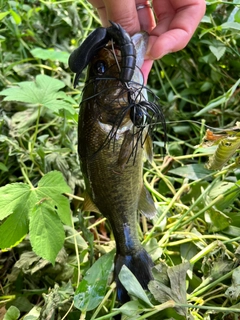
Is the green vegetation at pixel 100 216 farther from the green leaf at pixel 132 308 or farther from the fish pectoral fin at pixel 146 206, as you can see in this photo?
the fish pectoral fin at pixel 146 206

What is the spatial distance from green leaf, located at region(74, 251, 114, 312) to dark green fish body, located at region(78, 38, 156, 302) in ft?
0.12

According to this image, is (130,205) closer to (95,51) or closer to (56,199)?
(56,199)

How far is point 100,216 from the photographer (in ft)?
4.83

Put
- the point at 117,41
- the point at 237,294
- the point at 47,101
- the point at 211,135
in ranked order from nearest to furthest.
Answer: the point at 117,41 < the point at 237,294 < the point at 211,135 < the point at 47,101

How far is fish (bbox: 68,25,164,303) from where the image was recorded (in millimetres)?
912

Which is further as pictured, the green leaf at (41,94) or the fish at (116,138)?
the green leaf at (41,94)

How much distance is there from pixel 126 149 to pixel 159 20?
1.61 ft

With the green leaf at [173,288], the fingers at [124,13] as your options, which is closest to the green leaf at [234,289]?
the green leaf at [173,288]

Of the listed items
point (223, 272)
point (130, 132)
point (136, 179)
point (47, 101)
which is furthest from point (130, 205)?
point (47, 101)

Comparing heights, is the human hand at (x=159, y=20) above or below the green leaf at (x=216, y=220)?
above

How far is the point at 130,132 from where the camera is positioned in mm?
956

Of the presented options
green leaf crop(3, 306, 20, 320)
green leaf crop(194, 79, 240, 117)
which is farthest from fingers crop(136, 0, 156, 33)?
green leaf crop(3, 306, 20, 320)

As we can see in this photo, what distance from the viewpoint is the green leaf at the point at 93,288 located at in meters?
0.96

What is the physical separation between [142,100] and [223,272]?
0.49 m
